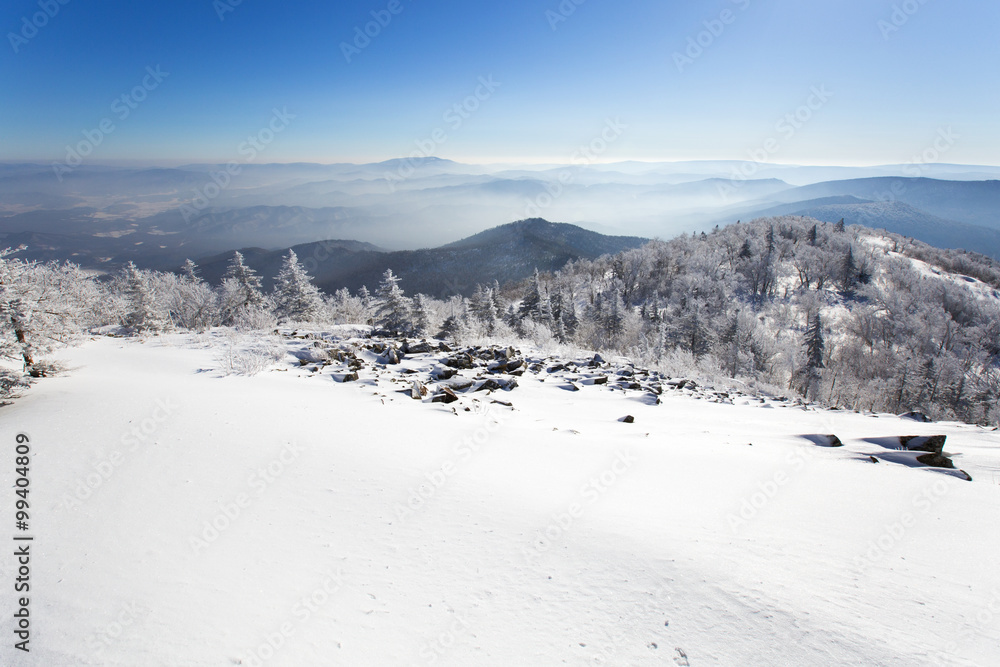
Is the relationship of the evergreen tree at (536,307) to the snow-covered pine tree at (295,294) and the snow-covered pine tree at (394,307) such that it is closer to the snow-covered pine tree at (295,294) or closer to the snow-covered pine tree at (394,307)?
the snow-covered pine tree at (394,307)

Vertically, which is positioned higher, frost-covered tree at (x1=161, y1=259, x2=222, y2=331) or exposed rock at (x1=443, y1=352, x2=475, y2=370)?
exposed rock at (x1=443, y1=352, x2=475, y2=370)

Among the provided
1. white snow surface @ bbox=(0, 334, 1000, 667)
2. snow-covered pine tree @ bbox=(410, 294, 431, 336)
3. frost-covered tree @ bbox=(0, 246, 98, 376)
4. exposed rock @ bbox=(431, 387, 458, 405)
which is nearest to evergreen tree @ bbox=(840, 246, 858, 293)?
snow-covered pine tree @ bbox=(410, 294, 431, 336)

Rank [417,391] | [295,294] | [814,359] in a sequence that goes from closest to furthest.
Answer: [417,391] → [295,294] → [814,359]

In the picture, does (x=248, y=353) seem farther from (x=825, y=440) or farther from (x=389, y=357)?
(x=825, y=440)

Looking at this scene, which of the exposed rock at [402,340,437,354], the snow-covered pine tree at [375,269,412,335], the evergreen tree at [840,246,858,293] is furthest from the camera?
the evergreen tree at [840,246,858,293]

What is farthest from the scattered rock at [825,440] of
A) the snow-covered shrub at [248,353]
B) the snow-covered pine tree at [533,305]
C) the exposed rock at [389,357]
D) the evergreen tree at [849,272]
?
the evergreen tree at [849,272]

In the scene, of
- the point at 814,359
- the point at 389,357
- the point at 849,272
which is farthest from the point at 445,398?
the point at 849,272

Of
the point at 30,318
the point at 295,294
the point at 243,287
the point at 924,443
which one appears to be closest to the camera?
the point at 924,443

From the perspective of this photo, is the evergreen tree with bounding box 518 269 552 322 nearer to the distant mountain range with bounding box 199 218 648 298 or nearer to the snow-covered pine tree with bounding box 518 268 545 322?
the snow-covered pine tree with bounding box 518 268 545 322

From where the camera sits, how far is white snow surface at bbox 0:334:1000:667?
273cm

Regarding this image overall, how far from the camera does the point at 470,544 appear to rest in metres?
3.89

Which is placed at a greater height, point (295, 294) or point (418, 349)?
point (418, 349)

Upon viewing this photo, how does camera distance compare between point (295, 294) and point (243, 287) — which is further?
point (243, 287)

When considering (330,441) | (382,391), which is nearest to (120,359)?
(382,391)
